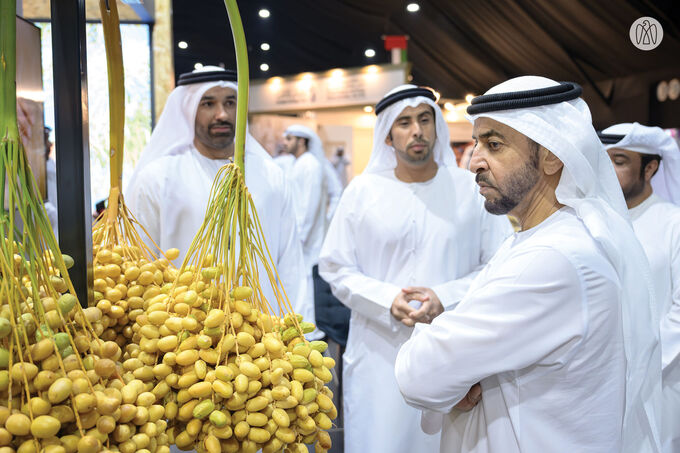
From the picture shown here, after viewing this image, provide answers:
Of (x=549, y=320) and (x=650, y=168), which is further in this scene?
(x=650, y=168)

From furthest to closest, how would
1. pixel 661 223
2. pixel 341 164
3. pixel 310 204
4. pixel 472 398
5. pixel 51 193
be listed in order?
pixel 341 164
pixel 310 204
pixel 51 193
pixel 661 223
pixel 472 398

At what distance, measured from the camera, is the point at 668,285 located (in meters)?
2.60

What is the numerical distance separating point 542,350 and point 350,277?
1442mm

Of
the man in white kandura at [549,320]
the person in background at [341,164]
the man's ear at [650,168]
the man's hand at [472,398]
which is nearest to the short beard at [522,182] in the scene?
the man in white kandura at [549,320]

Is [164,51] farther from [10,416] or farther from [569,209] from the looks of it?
[10,416]

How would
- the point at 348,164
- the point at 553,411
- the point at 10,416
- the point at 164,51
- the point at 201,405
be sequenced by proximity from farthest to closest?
the point at 348,164 → the point at 164,51 → the point at 553,411 → the point at 201,405 → the point at 10,416

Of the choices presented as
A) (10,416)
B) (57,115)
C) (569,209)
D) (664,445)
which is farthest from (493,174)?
(664,445)

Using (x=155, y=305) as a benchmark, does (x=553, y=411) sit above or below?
below

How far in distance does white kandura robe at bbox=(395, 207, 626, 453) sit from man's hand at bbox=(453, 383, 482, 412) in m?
0.04

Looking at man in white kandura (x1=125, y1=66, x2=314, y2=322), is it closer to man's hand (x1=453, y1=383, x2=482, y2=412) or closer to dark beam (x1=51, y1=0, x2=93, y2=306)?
man's hand (x1=453, y1=383, x2=482, y2=412)

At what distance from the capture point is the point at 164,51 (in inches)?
167

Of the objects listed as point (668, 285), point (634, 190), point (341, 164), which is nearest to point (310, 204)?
point (634, 190)

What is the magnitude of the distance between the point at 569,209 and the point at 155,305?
107 cm

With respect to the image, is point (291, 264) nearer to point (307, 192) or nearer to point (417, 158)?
point (417, 158)
